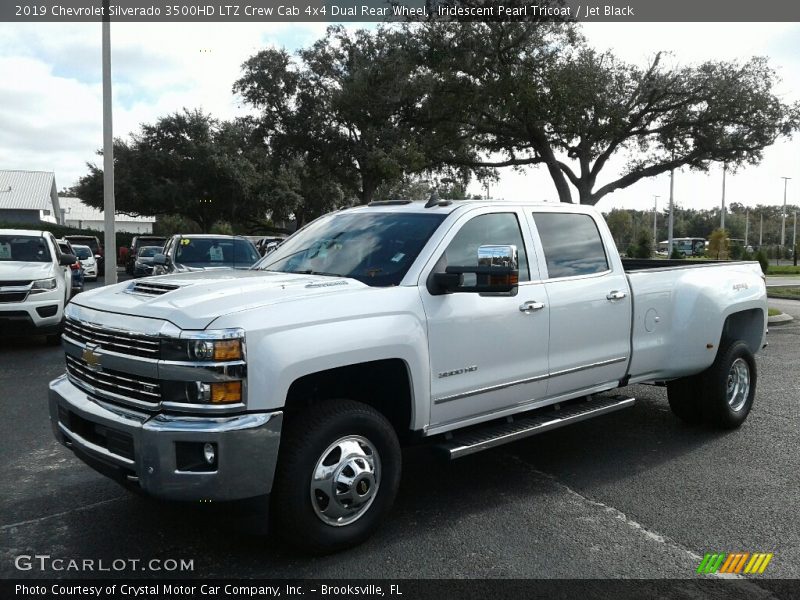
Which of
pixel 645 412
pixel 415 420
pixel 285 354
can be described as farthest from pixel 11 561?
pixel 645 412

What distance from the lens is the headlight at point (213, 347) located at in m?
3.39

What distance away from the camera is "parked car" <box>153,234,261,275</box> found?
12352mm

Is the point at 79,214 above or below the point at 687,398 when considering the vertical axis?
above

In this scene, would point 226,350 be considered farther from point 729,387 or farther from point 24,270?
point 24,270

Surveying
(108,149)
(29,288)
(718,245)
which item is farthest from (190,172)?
(29,288)

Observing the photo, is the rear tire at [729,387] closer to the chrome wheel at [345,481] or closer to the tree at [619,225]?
the chrome wheel at [345,481]

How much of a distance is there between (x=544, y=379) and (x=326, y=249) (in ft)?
5.66

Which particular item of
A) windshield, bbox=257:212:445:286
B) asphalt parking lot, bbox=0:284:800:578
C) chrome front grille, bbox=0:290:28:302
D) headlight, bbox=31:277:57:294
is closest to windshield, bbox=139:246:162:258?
headlight, bbox=31:277:57:294

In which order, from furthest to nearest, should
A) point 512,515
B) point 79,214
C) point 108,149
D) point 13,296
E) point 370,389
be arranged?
point 79,214, point 108,149, point 13,296, point 512,515, point 370,389

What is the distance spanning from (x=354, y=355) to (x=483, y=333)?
1012 mm

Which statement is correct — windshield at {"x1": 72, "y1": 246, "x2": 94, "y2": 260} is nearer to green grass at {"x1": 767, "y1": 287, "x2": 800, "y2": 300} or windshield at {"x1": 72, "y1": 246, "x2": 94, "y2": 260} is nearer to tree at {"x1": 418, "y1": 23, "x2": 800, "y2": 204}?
tree at {"x1": 418, "y1": 23, "x2": 800, "y2": 204}

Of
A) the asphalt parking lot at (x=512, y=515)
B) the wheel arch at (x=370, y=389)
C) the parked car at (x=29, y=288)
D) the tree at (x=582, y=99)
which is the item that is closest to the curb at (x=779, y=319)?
the tree at (x=582, y=99)

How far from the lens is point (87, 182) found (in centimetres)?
4522

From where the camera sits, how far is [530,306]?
4.78 metres
